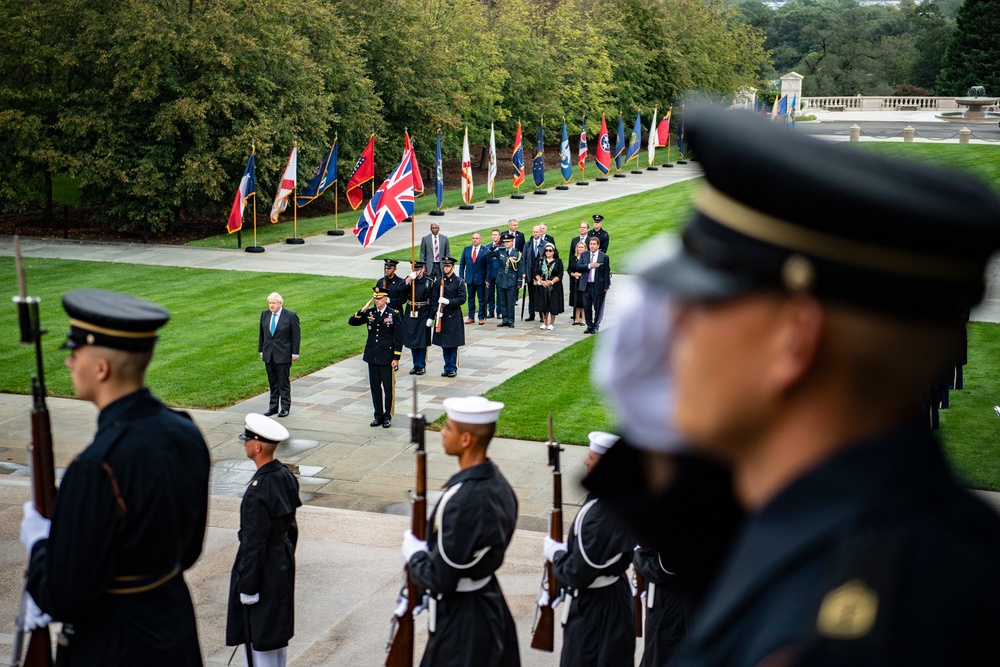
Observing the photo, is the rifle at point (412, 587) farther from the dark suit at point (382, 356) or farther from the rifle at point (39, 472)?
the dark suit at point (382, 356)

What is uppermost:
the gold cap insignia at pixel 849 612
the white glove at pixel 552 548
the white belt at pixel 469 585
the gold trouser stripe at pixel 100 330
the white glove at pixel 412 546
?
the gold cap insignia at pixel 849 612

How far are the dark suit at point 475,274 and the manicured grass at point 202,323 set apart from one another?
2.39 meters

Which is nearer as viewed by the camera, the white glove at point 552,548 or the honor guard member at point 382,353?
the white glove at point 552,548

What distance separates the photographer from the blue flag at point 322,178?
103 ft

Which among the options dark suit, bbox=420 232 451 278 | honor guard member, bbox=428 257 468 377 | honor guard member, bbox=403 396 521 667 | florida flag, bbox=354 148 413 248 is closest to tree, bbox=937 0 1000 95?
dark suit, bbox=420 232 451 278

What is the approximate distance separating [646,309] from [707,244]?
127mm

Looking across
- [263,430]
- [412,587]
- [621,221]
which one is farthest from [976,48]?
[412,587]

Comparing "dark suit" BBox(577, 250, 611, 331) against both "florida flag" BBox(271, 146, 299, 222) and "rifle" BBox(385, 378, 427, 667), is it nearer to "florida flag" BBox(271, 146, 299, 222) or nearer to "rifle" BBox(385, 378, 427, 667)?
"florida flag" BBox(271, 146, 299, 222)

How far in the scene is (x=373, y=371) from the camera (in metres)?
14.7

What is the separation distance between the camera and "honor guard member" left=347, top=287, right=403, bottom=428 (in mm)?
14734

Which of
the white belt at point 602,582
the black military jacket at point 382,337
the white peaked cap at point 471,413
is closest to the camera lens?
the white peaked cap at point 471,413

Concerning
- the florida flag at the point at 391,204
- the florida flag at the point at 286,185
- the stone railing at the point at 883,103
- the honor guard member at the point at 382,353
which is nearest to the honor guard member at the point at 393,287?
the honor guard member at the point at 382,353

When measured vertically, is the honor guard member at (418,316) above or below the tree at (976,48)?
below

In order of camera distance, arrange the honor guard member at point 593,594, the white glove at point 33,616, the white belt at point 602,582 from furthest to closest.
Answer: the white belt at point 602,582 → the honor guard member at point 593,594 → the white glove at point 33,616
